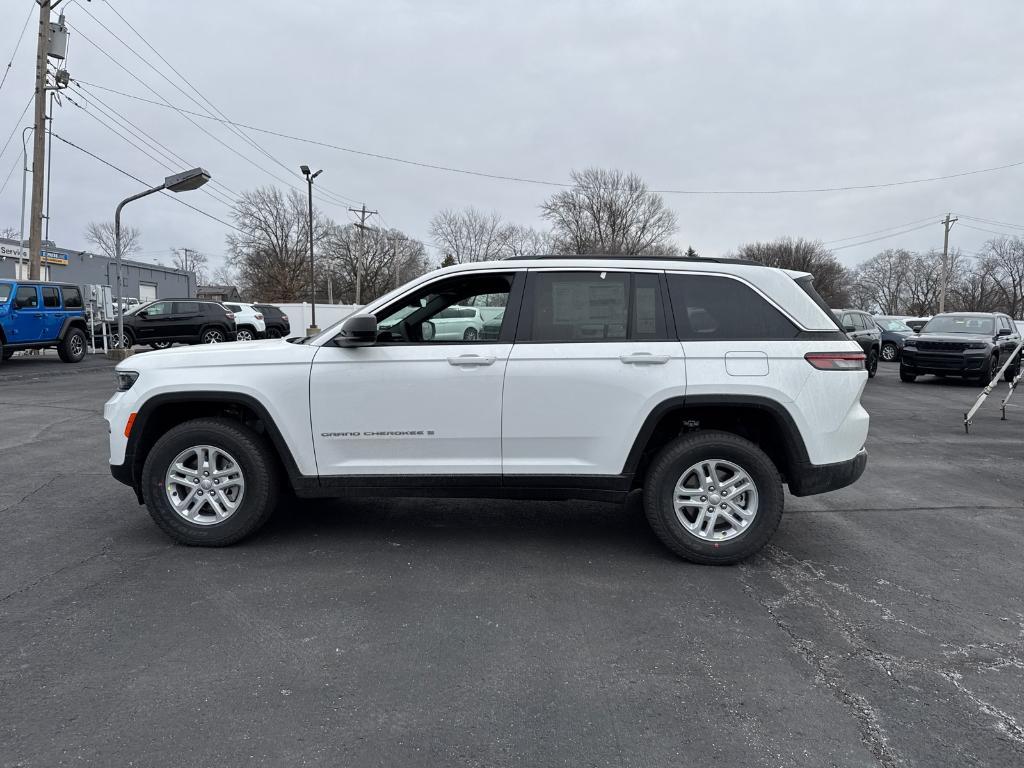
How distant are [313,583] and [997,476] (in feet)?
21.9

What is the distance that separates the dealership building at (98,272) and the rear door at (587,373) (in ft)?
122

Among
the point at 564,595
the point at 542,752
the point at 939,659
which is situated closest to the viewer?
the point at 542,752

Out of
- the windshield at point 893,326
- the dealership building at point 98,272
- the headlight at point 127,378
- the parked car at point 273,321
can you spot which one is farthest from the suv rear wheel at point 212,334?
the windshield at point 893,326

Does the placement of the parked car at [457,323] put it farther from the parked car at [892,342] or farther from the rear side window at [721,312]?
the parked car at [892,342]

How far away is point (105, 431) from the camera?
8633 mm

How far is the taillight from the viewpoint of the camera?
4102 millimetres

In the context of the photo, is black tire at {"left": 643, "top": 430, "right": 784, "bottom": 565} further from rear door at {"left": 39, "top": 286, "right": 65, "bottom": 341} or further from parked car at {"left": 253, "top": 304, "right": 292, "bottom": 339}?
parked car at {"left": 253, "top": 304, "right": 292, "bottom": 339}

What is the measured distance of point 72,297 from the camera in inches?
708

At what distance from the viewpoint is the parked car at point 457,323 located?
4.16m

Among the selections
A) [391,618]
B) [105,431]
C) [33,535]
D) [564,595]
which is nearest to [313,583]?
[391,618]

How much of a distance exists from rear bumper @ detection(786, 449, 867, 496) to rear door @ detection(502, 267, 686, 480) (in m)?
0.92

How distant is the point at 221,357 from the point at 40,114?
815 inches

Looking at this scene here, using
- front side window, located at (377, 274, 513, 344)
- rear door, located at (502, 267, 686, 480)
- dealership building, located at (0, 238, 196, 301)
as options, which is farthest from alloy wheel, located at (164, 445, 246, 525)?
dealership building, located at (0, 238, 196, 301)

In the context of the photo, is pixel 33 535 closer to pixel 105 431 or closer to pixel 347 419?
pixel 347 419
